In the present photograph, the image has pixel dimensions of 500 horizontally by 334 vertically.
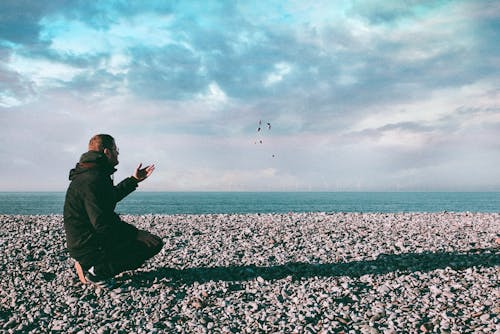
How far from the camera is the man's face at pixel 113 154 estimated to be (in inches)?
317

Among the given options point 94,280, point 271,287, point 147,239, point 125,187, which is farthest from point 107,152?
point 271,287

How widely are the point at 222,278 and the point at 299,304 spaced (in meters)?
2.45

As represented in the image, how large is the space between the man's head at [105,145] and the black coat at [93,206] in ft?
0.38

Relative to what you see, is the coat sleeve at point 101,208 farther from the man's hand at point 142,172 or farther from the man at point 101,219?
the man's hand at point 142,172

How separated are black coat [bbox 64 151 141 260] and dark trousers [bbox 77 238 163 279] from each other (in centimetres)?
12

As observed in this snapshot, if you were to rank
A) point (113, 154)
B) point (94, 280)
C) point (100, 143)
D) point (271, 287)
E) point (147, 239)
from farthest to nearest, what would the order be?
point (271, 287) < point (94, 280) < point (147, 239) < point (113, 154) < point (100, 143)

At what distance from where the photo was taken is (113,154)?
816cm

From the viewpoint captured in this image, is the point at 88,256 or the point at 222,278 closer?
the point at 88,256

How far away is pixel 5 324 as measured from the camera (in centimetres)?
768

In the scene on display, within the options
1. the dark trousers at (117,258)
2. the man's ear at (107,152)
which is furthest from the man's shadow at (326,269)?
the man's ear at (107,152)

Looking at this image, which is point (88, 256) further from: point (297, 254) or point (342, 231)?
point (342, 231)

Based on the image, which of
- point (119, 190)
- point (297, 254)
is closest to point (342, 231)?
point (297, 254)

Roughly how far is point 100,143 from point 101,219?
62.1 inches

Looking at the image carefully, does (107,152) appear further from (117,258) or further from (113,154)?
(117,258)
